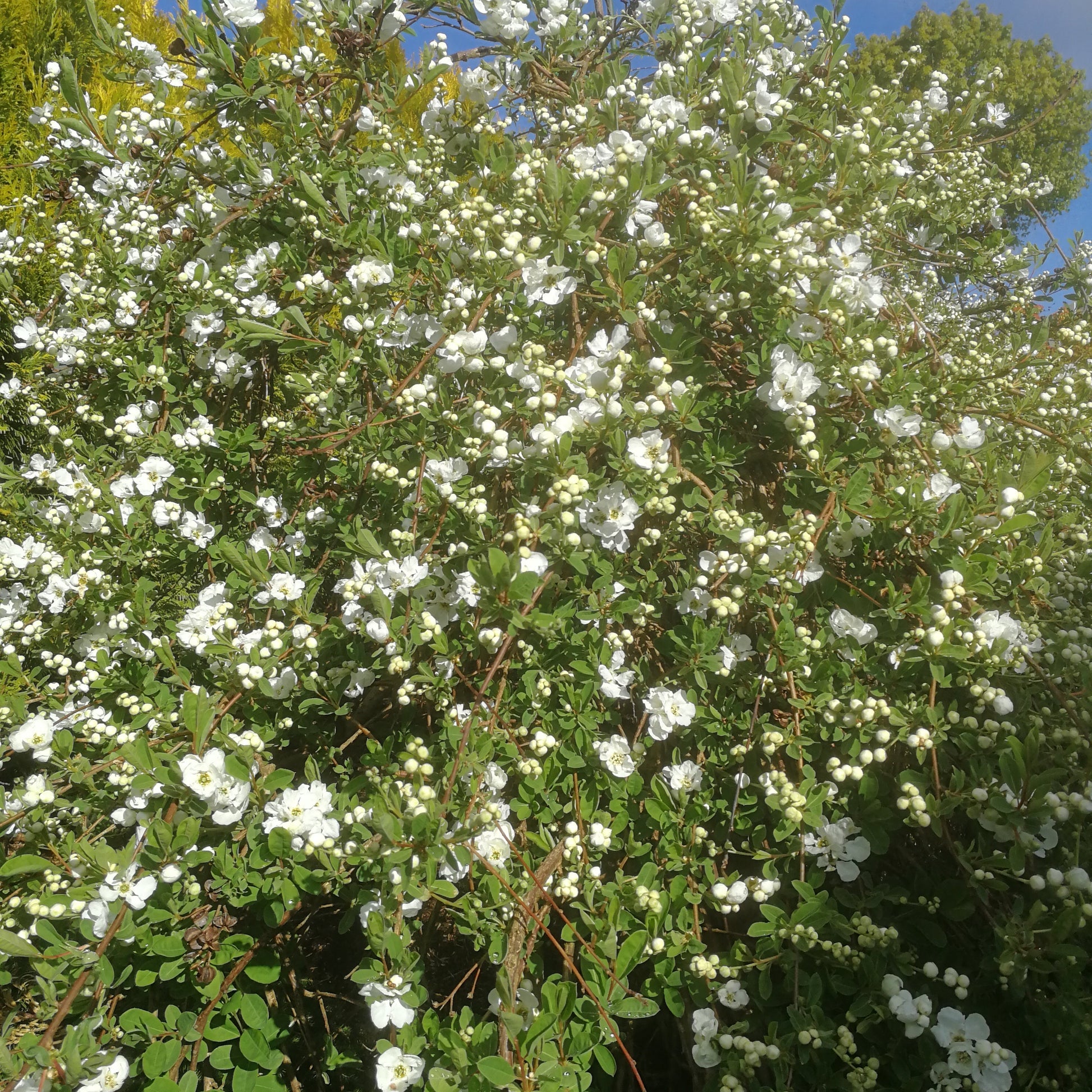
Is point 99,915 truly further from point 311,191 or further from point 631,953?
point 311,191

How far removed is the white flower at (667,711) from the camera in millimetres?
1757

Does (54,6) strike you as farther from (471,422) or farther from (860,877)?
(860,877)

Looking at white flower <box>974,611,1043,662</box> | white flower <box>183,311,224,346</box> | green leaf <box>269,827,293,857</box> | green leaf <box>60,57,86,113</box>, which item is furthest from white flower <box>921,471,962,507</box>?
green leaf <box>60,57,86,113</box>

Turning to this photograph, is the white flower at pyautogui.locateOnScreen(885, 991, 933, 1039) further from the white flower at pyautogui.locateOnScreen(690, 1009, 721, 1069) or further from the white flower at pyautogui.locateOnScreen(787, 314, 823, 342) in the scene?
the white flower at pyautogui.locateOnScreen(787, 314, 823, 342)

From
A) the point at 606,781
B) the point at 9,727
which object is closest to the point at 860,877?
the point at 606,781

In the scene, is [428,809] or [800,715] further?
[800,715]

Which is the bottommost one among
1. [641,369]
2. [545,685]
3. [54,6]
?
[545,685]

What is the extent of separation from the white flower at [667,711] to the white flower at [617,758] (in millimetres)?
77

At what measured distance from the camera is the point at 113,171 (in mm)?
2492

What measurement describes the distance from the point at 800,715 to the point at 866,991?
57cm

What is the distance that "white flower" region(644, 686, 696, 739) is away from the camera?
176cm

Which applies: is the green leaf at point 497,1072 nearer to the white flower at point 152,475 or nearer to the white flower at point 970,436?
the white flower at point 970,436

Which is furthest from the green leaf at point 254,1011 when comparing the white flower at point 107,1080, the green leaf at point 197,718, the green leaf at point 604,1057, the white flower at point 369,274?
the white flower at point 369,274

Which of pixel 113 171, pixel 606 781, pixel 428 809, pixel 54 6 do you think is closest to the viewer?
pixel 428 809
